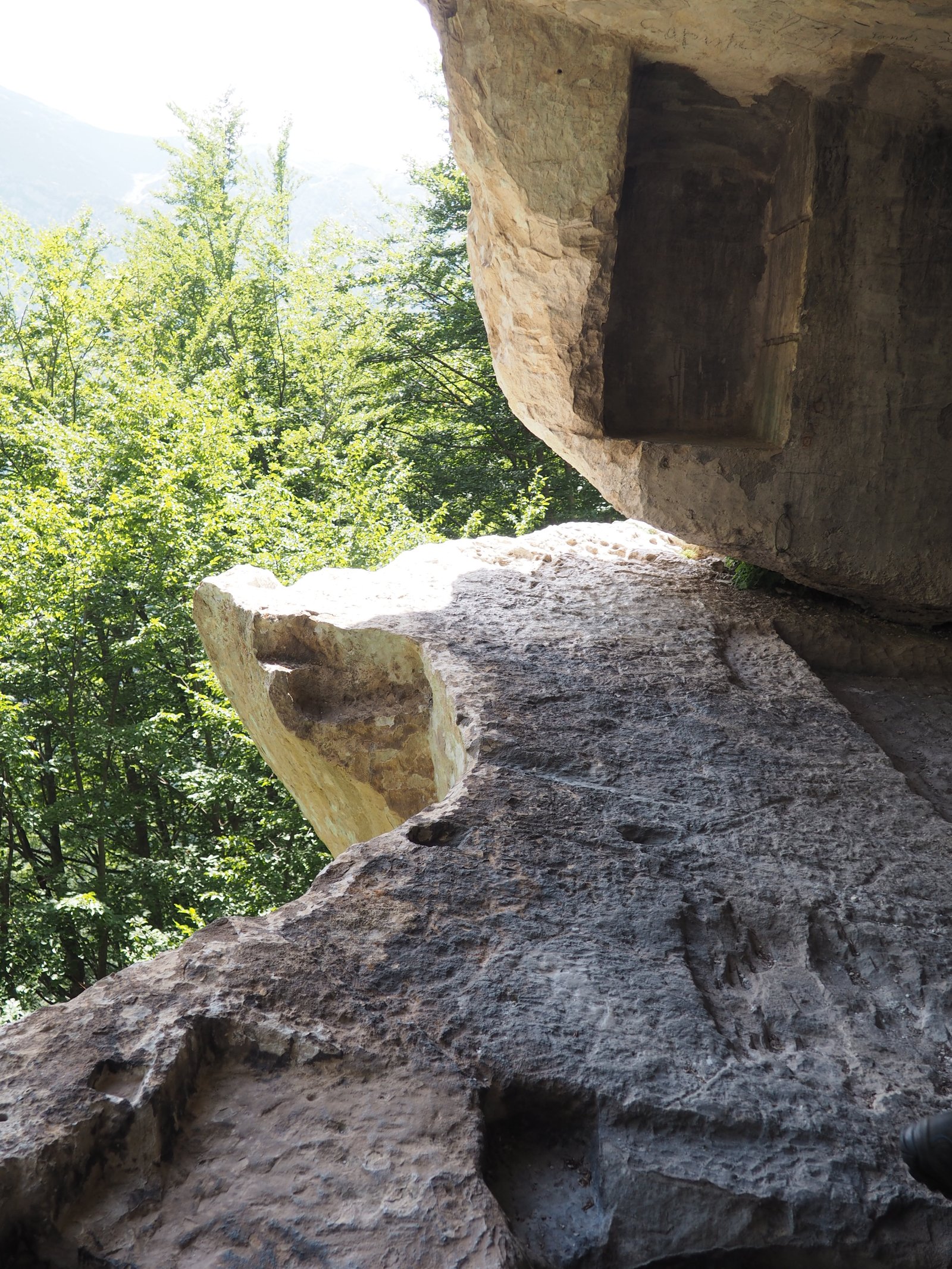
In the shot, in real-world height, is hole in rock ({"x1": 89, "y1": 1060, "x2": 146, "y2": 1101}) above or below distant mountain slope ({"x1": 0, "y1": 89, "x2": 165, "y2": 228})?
below

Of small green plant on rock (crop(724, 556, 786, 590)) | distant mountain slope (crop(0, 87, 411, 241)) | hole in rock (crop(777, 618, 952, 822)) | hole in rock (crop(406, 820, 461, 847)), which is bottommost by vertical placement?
hole in rock (crop(406, 820, 461, 847))

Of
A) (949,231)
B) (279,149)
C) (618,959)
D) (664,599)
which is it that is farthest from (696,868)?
(279,149)

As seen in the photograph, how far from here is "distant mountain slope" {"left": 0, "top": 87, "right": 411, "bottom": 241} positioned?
64812 mm

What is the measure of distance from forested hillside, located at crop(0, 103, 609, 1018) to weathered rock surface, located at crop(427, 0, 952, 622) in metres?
5.80

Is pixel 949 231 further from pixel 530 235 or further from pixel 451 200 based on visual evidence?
pixel 451 200

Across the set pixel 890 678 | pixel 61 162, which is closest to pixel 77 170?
pixel 61 162

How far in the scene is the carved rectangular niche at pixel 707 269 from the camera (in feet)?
15.2

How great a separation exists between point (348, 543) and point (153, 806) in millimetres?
4645

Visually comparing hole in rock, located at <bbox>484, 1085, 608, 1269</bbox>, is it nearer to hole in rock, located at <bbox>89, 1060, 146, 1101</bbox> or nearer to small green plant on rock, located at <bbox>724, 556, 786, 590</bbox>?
hole in rock, located at <bbox>89, 1060, 146, 1101</bbox>

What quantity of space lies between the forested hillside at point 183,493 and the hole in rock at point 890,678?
6.43 m

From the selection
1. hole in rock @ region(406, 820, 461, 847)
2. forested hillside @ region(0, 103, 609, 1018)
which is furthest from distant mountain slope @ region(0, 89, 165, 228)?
hole in rock @ region(406, 820, 461, 847)

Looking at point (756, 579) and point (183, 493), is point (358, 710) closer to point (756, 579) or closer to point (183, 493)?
point (756, 579)

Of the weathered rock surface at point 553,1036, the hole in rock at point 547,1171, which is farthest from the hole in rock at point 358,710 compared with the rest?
the hole in rock at point 547,1171

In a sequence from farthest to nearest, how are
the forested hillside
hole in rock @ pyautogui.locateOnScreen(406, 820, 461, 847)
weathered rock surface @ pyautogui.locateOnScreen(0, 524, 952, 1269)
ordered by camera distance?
the forested hillside → hole in rock @ pyautogui.locateOnScreen(406, 820, 461, 847) → weathered rock surface @ pyautogui.locateOnScreen(0, 524, 952, 1269)
